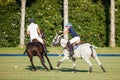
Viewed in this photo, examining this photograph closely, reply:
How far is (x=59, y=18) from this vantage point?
41.0 m

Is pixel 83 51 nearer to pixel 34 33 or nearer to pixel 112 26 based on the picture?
pixel 34 33

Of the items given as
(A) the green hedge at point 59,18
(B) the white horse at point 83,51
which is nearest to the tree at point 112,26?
(A) the green hedge at point 59,18

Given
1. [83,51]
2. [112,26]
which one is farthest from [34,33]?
[112,26]

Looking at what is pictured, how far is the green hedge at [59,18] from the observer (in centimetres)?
4056

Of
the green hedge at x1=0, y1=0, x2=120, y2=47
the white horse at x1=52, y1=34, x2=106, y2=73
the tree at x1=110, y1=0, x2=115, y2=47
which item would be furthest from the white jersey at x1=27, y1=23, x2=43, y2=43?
the tree at x1=110, y1=0, x2=115, y2=47

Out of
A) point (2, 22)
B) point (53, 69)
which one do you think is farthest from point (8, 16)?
point (53, 69)

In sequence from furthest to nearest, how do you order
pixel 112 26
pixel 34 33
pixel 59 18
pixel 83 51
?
pixel 59 18, pixel 112 26, pixel 34 33, pixel 83 51

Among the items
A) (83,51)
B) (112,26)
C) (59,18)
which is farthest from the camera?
(59,18)

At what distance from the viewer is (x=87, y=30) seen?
41125 millimetres

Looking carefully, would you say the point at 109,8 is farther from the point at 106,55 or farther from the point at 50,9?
the point at 106,55

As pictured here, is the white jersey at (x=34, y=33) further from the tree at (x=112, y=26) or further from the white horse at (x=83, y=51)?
the tree at (x=112, y=26)

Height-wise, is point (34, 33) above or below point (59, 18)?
above

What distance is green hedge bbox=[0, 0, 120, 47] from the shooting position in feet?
133

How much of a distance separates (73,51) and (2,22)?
19.6 metres
